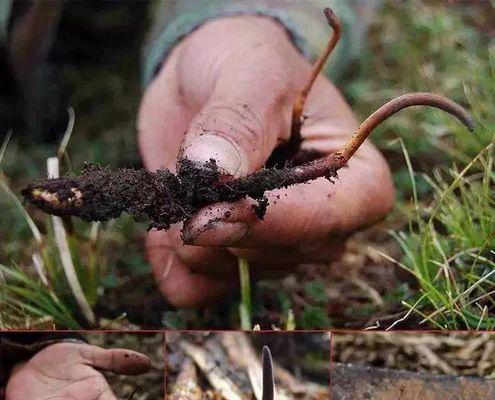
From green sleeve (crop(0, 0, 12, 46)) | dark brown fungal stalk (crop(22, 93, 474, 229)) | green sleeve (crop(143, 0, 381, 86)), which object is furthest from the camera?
green sleeve (crop(0, 0, 12, 46))

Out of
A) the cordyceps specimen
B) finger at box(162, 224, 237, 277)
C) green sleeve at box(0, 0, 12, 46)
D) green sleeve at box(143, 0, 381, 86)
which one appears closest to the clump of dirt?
the cordyceps specimen

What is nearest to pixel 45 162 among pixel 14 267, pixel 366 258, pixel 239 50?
pixel 14 267

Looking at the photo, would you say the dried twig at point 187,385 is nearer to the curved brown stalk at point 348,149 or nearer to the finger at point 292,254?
the finger at point 292,254

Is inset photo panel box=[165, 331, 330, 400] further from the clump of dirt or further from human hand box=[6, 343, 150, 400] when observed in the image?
the clump of dirt

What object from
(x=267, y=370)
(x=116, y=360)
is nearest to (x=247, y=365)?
(x=267, y=370)

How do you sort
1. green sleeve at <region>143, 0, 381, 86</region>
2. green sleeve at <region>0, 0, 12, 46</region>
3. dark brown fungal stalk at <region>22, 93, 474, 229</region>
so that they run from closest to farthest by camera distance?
1. dark brown fungal stalk at <region>22, 93, 474, 229</region>
2. green sleeve at <region>143, 0, 381, 86</region>
3. green sleeve at <region>0, 0, 12, 46</region>

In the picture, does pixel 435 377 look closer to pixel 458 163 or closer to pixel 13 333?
pixel 458 163
